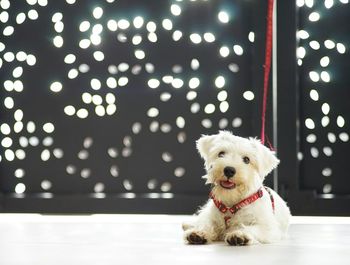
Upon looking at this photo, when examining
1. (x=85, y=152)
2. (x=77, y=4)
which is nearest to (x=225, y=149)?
(x=85, y=152)

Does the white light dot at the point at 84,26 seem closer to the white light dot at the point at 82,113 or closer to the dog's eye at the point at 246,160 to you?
the white light dot at the point at 82,113

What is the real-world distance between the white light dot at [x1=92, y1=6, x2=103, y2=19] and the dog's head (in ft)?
6.44

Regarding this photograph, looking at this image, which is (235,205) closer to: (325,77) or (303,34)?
(325,77)

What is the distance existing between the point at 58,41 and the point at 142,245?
227 centimetres

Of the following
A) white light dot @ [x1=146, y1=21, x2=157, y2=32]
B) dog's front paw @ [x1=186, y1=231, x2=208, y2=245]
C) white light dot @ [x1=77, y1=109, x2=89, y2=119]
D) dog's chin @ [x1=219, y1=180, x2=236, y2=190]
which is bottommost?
dog's front paw @ [x1=186, y1=231, x2=208, y2=245]

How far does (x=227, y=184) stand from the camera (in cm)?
267

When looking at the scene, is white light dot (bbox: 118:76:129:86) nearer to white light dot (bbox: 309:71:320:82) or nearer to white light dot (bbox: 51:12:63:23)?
white light dot (bbox: 51:12:63:23)

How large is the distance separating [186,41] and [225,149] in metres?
1.82

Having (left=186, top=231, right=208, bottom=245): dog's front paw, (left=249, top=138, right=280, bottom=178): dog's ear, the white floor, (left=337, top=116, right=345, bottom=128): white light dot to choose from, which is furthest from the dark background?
(left=186, top=231, right=208, bottom=245): dog's front paw

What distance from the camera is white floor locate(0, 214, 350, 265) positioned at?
2.29 meters

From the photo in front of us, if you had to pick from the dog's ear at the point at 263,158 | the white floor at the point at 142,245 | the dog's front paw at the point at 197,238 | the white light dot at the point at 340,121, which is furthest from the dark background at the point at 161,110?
the dog's front paw at the point at 197,238

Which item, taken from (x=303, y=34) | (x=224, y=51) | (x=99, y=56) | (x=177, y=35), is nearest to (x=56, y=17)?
(x=99, y=56)

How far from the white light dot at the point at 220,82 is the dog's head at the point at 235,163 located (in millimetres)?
1528

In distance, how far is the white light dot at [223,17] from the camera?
436 cm
